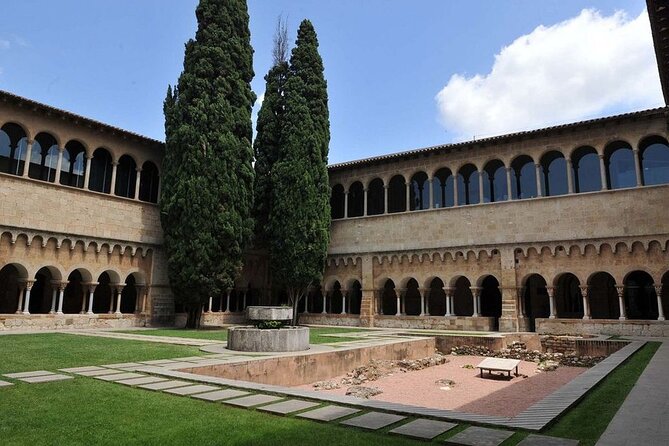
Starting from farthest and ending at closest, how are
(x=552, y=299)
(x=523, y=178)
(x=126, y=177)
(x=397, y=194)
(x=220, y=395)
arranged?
(x=397, y=194) < (x=126, y=177) < (x=523, y=178) < (x=552, y=299) < (x=220, y=395)

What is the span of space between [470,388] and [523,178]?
14.6 metres

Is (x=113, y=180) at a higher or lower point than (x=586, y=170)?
lower

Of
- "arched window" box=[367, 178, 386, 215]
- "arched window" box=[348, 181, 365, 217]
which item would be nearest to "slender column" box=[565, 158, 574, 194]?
"arched window" box=[367, 178, 386, 215]

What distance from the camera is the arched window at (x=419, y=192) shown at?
88.1ft

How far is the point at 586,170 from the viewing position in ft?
74.9

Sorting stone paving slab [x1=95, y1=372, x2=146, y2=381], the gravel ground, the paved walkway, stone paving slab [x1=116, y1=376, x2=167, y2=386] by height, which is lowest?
the gravel ground

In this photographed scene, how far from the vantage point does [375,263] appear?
27484mm

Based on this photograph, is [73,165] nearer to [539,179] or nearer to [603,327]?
[539,179]

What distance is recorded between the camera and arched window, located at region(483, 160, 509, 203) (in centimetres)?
2478

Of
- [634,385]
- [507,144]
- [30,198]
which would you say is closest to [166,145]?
[30,198]

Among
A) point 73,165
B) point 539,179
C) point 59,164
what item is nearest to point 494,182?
point 539,179

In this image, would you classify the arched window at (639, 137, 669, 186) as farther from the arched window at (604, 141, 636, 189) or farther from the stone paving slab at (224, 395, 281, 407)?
the stone paving slab at (224, 395, 281, 407)

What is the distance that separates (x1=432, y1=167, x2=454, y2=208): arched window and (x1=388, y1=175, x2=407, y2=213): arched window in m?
1.94

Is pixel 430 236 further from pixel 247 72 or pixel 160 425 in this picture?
pixel 160 425
